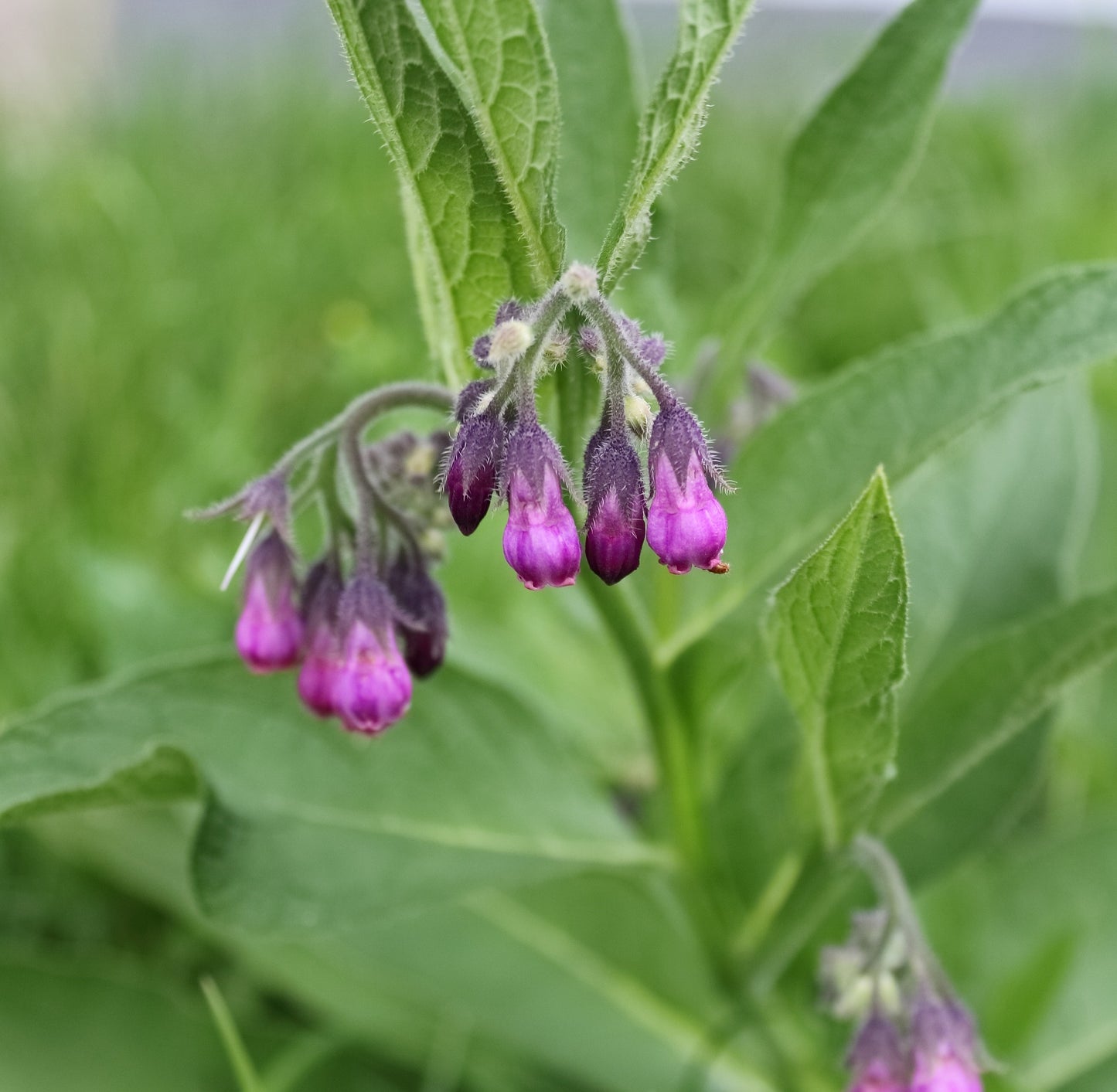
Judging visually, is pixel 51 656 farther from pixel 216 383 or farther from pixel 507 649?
pixel 216 383

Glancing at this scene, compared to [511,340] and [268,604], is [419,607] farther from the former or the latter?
[511,340]

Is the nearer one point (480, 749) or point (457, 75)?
point (457, 75)

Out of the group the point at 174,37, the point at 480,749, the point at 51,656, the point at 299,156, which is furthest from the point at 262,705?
the point at 174,37

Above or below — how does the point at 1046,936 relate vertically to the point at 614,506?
below

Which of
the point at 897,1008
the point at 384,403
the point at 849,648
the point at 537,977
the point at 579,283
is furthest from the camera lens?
the point at 537,977

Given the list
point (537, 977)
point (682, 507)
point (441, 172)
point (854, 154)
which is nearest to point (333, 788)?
point (537, 977)

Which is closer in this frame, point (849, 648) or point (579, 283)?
point (579, 283)

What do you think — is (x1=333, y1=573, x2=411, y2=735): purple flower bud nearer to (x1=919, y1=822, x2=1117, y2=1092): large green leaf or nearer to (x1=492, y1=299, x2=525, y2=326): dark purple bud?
(x1=492, y1=299, x2=525, y2=326): dark purple bud
